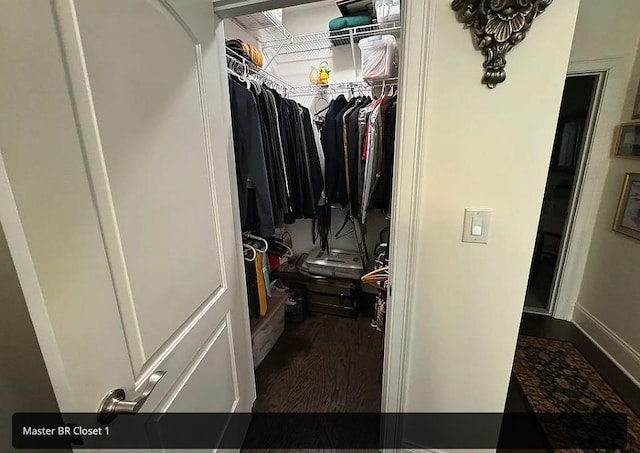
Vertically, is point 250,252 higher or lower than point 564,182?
lower

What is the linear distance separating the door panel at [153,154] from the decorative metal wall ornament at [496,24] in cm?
79

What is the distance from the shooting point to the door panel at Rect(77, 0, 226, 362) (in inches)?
22.4

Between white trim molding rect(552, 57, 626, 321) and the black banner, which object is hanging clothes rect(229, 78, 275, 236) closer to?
the black banner

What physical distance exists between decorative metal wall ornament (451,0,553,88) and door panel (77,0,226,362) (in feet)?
2.60

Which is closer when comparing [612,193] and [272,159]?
[272,159]

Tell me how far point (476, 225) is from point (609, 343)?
190 cm

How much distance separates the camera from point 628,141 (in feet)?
5.92

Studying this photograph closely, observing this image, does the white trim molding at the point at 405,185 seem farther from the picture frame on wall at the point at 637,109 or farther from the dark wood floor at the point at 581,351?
the picture frame on wall at the point at 637,109

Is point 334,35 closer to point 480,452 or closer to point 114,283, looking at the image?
point 114,283

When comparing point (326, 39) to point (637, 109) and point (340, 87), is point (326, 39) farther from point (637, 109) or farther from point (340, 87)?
point (637, 109)

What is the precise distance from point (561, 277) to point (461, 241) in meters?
1.96

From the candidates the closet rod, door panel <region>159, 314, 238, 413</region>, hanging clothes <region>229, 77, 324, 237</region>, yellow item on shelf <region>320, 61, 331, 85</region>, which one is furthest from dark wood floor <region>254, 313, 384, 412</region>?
yellow item on shelf <region>320, 61, 331, 85</region>

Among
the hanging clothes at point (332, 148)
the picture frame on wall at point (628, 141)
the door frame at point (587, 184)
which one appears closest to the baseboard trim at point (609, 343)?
the door frame at point (587, 184)

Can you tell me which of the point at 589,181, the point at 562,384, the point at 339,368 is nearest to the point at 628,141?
the point at 589,181
